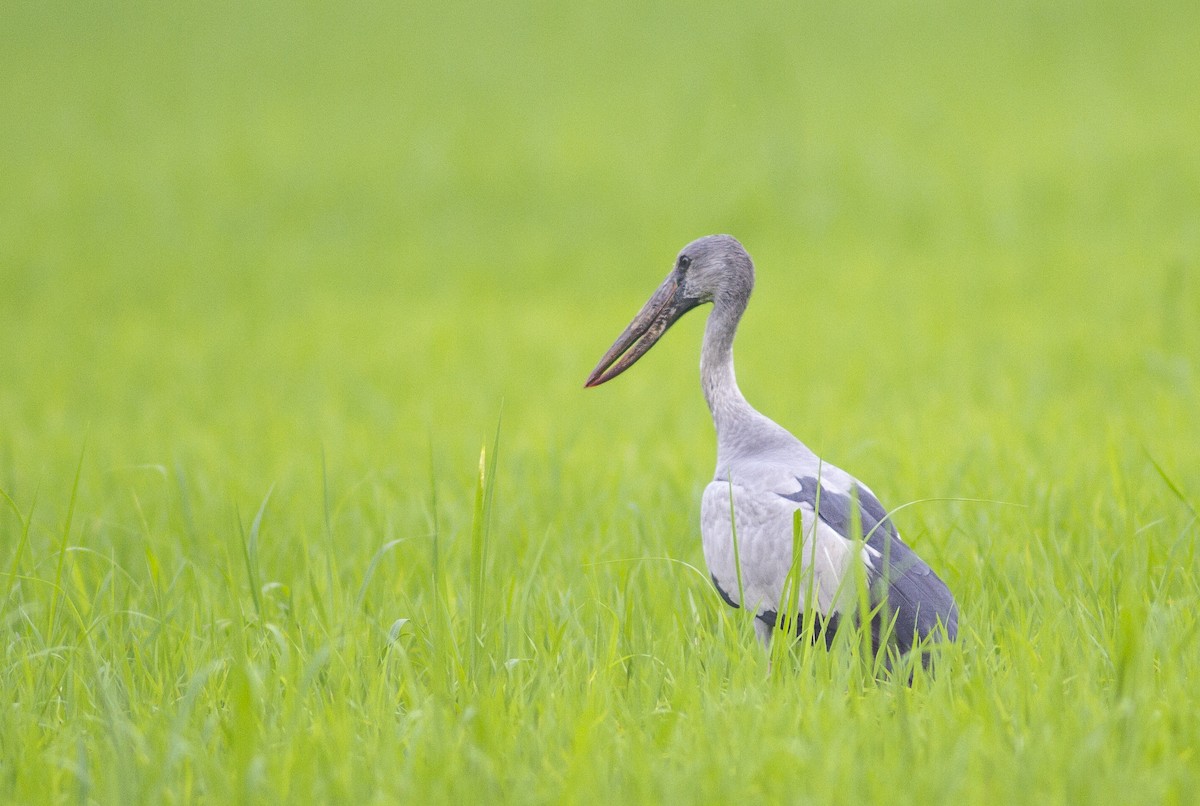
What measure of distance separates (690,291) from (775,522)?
47.5 inches

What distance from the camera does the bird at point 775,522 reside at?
9.84 ft

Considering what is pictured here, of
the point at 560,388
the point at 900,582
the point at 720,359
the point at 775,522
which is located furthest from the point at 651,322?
the point at 560,388

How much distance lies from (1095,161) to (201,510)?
1135cm

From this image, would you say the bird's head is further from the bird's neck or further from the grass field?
the grass field

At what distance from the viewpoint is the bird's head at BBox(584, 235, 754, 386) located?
4.21m

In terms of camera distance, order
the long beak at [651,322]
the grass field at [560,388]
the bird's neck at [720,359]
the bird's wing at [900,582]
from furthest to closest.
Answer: the long beak at [651,322], the bird's neck at [720,359], the bird's wing at [900,582], the grass field at [560,388]

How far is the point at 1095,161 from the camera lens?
43.2 feet

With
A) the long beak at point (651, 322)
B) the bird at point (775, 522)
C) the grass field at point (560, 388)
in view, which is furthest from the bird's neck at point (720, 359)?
the grass field at point (560, 388)

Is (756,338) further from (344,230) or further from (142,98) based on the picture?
(142,98)

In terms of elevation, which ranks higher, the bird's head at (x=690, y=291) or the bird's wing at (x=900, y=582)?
the bird's head at (x=690, y=291)

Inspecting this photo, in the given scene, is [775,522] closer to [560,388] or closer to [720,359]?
[720,359]

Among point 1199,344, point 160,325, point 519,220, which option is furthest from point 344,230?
point 1199,344

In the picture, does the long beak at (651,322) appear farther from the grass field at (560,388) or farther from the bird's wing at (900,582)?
the bird's wing at (900,582)

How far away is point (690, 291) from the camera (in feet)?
14.1
